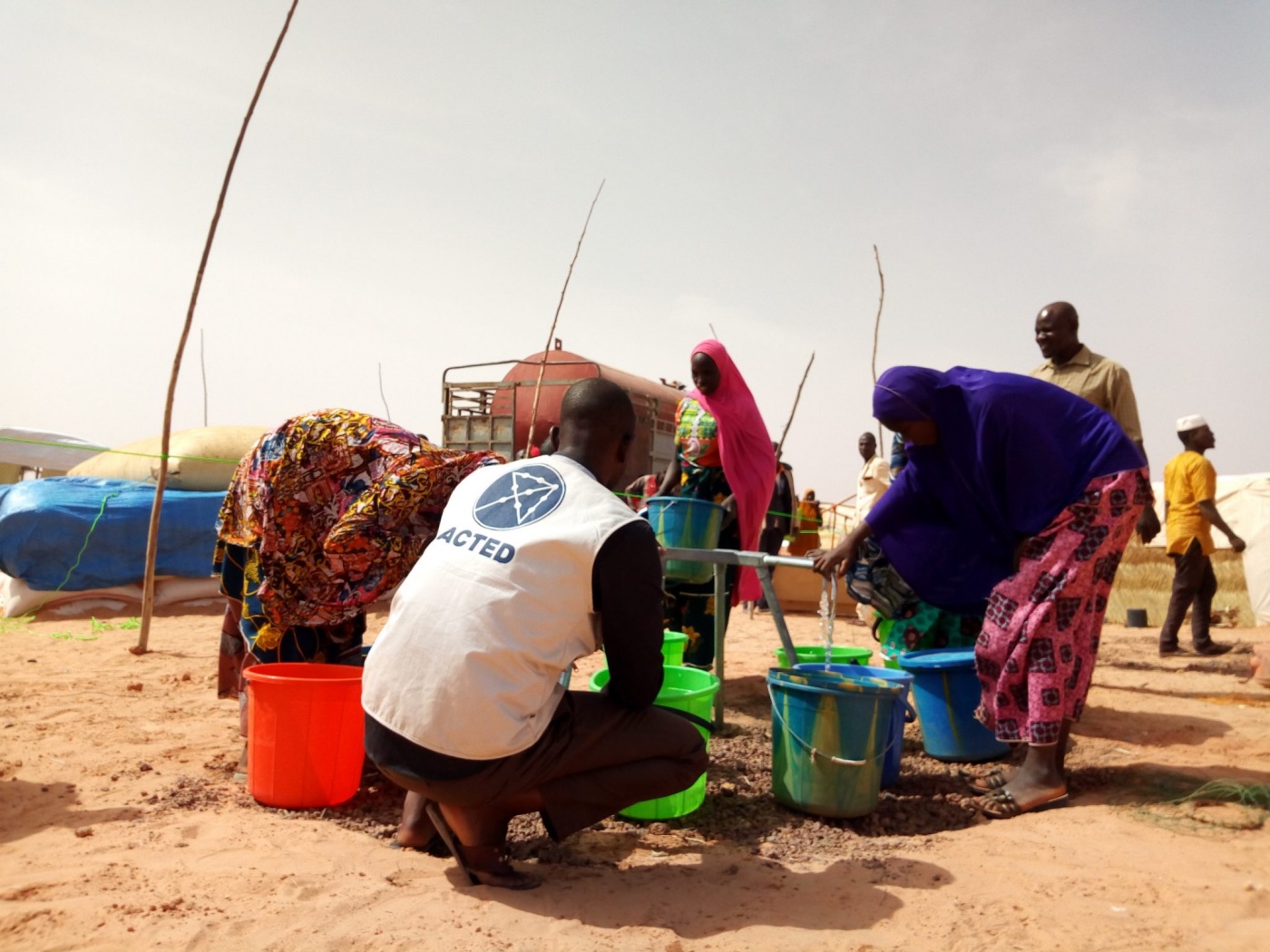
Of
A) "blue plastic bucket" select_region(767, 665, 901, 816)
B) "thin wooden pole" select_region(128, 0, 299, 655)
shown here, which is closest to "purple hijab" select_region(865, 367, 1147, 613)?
"blue plastic bucket" select_region(767, 665, 901, 816)

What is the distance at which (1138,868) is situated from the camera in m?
2.39

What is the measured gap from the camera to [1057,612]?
3023 millimetres

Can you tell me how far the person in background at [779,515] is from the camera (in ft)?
28.1

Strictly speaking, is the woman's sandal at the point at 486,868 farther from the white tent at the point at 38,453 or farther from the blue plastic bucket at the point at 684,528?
the white tent at the point at 38,453

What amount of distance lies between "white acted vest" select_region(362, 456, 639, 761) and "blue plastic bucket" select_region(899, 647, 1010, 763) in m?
1.92

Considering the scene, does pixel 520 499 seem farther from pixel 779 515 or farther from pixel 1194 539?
pixel 779 515

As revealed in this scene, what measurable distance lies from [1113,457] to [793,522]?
653 cm

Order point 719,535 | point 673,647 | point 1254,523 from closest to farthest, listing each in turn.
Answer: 1. point 673,647
2. point 719,535
3. point 1254,523

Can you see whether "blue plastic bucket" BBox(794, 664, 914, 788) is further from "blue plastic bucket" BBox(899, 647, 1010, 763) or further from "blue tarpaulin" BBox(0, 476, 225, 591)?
"blue tarpaulin" BBox(0, 476, 225, 591)

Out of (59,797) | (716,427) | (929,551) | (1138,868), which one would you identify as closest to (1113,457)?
(929,551)

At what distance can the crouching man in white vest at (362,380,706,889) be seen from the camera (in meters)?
2.07

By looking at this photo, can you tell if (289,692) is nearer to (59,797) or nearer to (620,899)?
(59,797)

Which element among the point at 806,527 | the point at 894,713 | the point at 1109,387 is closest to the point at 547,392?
the point at 806,527

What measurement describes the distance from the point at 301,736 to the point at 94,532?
17.9 feet
